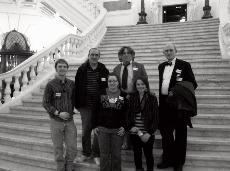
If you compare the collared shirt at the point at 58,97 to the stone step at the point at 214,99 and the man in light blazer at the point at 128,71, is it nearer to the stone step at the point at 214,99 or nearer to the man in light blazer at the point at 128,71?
the man in light blazer at the point at 128,71

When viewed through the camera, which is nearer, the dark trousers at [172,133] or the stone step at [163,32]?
the dark trousers at [172,133]

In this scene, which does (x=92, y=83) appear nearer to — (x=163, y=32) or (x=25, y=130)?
(x=25, y=130)

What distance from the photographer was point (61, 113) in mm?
3455

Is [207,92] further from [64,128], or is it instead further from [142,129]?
[64,128]

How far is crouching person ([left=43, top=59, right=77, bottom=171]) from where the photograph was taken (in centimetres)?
351

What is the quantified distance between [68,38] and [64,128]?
163 inches

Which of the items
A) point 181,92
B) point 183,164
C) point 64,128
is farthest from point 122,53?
point 183,164

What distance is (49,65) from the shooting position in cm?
686

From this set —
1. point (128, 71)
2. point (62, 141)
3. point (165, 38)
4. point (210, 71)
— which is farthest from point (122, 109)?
point (165, 38)

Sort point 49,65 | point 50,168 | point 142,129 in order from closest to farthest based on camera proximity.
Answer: point 142,129 → point 50,168 → point 49,65

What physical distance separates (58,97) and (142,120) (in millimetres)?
1059

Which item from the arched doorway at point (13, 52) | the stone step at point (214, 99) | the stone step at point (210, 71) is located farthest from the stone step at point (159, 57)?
the arched doorway at point (13, 52)

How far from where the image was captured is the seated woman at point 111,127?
133 inches

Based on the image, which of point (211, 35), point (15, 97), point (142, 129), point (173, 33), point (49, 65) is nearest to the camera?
point (142, 129)
